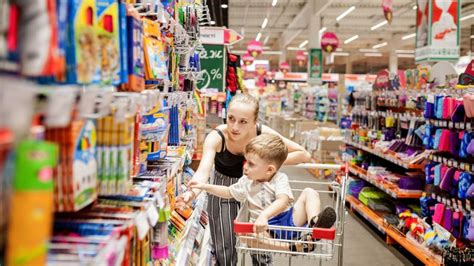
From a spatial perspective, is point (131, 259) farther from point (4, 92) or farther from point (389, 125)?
point (389, 125)

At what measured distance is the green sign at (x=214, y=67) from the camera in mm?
6574

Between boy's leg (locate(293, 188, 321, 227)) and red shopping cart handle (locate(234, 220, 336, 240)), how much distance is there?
15.3 inches

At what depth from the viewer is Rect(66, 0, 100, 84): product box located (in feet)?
3.87

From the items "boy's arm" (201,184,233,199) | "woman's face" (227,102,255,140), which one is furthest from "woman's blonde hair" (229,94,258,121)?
"boy's arm" (201,184,233,199)

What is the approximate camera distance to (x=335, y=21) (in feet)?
77.7

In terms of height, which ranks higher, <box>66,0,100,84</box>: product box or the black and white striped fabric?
<box>66,0,100,84</box>: product box

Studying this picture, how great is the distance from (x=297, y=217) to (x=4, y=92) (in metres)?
2.39

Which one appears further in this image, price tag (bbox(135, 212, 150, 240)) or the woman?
the woman

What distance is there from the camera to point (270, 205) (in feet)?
8.88

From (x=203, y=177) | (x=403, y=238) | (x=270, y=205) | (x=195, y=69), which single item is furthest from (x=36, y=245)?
(x=403, y=238)

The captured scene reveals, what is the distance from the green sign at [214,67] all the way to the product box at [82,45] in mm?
5302

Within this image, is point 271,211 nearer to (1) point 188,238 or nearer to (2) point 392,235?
(1) point 188,238

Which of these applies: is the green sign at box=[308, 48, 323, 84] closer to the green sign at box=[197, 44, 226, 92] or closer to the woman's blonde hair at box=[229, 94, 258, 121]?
the green sign at box=[197, 44, 226, 92]

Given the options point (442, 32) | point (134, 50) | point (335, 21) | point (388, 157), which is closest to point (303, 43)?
point (335, 21)
